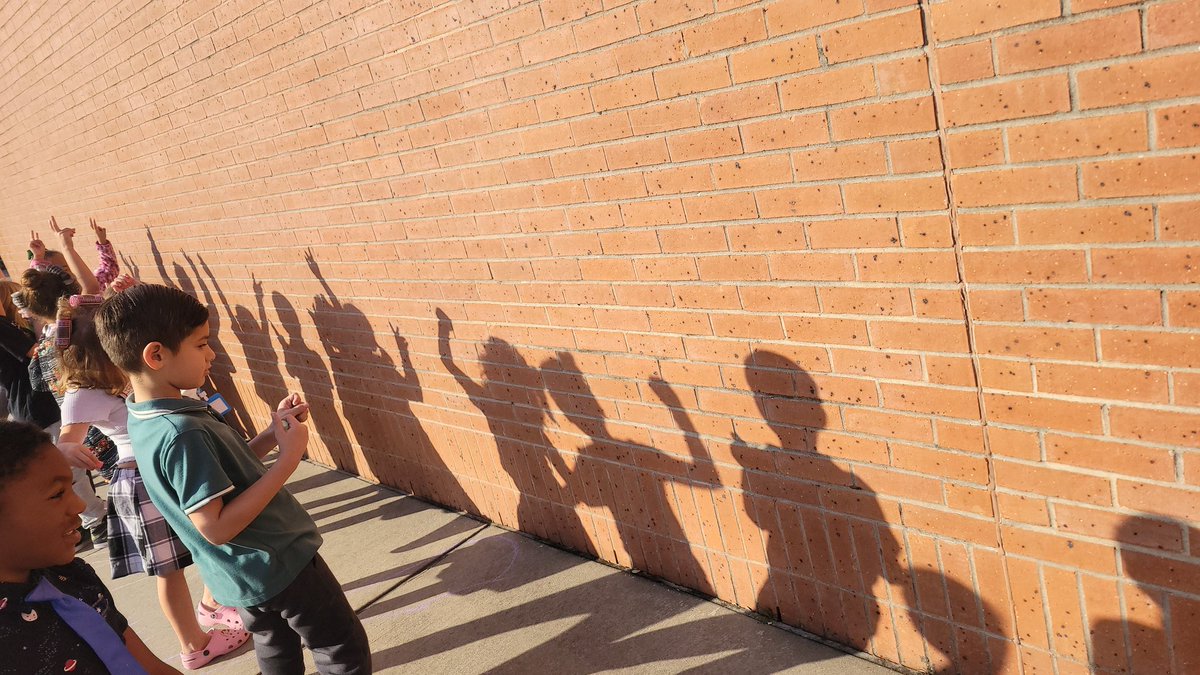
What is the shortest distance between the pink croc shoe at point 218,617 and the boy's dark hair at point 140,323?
1.90 m

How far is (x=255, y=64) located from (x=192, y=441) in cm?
268

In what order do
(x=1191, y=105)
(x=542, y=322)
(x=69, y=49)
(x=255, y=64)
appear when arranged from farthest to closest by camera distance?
(x=69, y=49) < (x=255, y=64) < (x=542, y=322) < (x=1191, y=105)

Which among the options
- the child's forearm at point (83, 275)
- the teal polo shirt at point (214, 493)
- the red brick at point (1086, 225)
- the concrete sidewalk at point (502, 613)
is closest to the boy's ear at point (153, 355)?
the teal polo shirt at point (214, 493)

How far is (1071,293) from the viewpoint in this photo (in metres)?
1.99

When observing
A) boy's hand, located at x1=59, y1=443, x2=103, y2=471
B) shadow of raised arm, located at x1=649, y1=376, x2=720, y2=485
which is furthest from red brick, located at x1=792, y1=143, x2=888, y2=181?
boy's hand, located at x1=59, y1=443, x2=103, y2=471

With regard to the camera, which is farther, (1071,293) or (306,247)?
(306,247)

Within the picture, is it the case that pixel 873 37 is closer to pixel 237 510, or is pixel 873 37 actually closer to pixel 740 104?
pixel 740 104

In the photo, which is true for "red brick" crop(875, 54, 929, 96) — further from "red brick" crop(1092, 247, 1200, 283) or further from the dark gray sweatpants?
the dark gray sweatpants

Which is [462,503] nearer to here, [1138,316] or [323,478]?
[323,478]

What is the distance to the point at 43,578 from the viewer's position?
2121mm

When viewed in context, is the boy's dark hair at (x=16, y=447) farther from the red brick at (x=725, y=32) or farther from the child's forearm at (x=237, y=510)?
the red brick at (x=725, y=32)

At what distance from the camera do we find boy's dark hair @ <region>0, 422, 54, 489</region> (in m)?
2.12

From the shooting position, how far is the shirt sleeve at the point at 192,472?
8.55 ft

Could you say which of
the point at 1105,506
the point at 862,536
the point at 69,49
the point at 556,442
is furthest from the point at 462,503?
the point at 69,49
